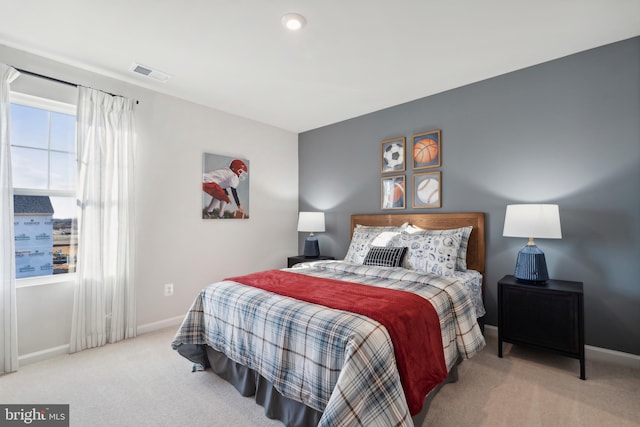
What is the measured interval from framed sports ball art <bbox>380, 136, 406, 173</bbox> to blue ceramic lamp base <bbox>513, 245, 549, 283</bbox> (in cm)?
160

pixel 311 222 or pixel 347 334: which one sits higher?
pixel 311 222

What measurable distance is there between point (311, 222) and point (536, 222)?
8.40ft

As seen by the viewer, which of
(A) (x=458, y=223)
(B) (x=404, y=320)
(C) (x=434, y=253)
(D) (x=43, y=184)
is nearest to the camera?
(B) (x=404, y=320)

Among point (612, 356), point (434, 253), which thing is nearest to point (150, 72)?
point (434, 253)

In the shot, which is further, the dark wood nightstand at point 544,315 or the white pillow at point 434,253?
the white pillow at point 434,253

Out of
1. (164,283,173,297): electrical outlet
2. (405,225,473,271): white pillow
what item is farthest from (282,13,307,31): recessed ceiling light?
(164,283,173,297): electrical outlet

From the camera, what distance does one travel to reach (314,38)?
2.33 metres

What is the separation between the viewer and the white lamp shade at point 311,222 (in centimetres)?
420

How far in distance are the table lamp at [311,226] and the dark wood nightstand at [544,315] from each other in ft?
7.52

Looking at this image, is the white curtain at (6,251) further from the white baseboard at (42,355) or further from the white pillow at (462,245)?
the white pillow at (462,245)

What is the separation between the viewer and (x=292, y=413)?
1.69m

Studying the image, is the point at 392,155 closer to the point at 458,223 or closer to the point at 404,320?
the point at 458,223

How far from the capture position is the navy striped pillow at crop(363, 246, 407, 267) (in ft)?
9.53

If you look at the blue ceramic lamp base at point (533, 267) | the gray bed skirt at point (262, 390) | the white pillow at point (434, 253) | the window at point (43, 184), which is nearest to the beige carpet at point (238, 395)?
the gray bed skirt at point (262, 390)
